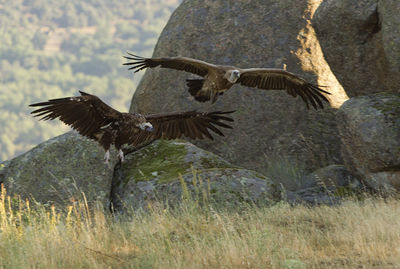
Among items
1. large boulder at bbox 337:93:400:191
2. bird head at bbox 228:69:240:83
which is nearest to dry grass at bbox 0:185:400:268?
large boulder at bbox 337:93:400:191

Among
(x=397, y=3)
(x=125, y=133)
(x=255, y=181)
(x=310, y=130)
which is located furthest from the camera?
(x=310, y=130)

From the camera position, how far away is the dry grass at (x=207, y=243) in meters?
6.22

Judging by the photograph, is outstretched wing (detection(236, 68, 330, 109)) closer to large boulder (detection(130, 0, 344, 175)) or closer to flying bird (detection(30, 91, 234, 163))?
large boulder (detection(130, 0, 344, 175))

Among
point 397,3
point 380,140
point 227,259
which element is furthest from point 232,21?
point 227,259

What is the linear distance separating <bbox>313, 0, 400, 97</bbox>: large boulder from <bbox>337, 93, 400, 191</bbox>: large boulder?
4.07 feet

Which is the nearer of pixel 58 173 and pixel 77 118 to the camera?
pixel 77 118

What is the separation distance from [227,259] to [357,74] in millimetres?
8862

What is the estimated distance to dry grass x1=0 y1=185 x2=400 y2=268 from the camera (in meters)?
6.22

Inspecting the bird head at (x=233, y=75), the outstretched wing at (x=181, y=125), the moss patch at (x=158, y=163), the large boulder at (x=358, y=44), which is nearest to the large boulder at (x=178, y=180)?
the moss patch at (x=158, y=163)

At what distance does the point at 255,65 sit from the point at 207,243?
762 cm

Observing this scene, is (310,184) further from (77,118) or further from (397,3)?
(77,118)

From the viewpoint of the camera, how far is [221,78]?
33.6 ft

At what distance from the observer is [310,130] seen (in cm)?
1327

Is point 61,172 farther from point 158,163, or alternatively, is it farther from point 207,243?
point 207,243
